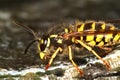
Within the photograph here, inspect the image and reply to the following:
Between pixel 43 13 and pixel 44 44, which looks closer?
pixel 44 44

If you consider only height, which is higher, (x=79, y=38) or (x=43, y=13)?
(x=43, y=13)

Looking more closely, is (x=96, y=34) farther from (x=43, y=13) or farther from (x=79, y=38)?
(x=43, y=13)

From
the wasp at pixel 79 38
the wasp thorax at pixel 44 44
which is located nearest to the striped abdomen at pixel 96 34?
the wasp at pixel 79 38

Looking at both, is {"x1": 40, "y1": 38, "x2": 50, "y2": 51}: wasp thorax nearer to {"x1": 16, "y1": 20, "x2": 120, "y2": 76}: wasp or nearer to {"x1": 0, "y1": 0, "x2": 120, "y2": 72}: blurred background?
{"x1": 16, "y1": 20, "x2": 120, "y2": 76}: wasp

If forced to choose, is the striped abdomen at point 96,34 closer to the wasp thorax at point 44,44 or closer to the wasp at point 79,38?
the wasp at point 79,38

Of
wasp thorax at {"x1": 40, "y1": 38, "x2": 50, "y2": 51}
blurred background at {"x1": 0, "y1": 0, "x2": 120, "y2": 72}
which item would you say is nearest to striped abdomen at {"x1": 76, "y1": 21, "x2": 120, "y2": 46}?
wasp thorax at {"x1": 40, "y1": 38, "x2": 50, "y2": 51}

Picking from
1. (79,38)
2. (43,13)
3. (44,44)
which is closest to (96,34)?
(79,38)
